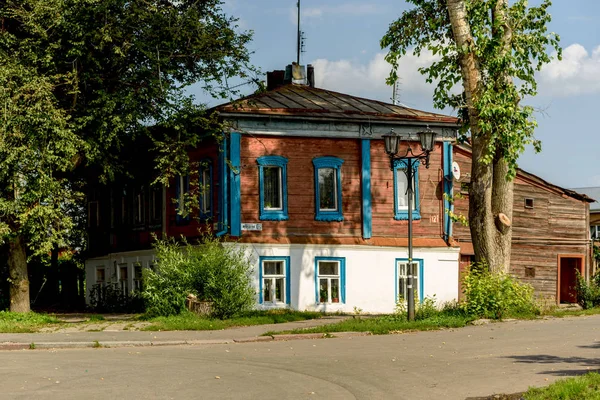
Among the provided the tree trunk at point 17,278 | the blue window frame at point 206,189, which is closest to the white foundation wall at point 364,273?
the blue window frame at point 206,189

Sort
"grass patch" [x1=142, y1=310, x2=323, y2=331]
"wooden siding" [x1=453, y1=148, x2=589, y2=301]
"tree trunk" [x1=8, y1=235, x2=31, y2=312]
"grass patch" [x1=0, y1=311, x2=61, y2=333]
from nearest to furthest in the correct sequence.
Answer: "grass patch" [x1=142, y1=310, x2=323, y2=331], "grass patch" [x1=0, y1=311, x2=61, y2=333], "tree trunk" [x1=8, y1=235, x2=31, y2=312], "wooden siding" [x1=453, y1=148, x2=589, y2=301]

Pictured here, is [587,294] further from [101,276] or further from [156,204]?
[101,276]

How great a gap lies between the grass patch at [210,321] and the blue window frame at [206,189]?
17.8 feet

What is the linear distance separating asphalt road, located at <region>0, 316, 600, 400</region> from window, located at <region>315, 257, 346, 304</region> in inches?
428

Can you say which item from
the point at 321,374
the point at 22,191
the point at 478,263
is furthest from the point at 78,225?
the point at 321,374

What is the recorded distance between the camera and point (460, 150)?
3509 cm

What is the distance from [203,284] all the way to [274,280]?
553 centimetres

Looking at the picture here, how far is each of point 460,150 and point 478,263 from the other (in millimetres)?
9951

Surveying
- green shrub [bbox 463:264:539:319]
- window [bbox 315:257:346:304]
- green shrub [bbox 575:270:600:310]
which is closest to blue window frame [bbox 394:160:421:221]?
window [bbox 315:257:346:304]

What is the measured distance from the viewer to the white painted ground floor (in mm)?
31172

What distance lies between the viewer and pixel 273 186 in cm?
3172

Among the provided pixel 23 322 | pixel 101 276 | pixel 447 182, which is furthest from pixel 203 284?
pixel 101 276

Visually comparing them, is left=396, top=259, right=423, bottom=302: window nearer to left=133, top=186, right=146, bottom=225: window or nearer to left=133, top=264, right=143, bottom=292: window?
left=133, top=264, right=143, bottom=292: window

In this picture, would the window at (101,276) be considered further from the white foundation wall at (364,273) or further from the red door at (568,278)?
the red door at (568,278)
